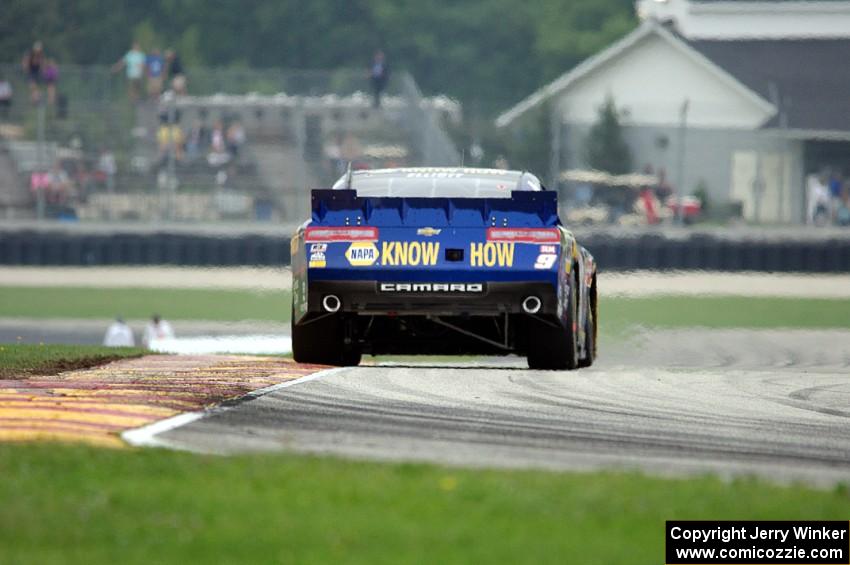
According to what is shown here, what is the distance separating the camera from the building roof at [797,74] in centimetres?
4150

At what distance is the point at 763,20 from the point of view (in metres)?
54.7

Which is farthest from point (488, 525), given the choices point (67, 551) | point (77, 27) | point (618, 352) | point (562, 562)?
point (77, 27)

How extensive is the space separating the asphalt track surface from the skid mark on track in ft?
0.85

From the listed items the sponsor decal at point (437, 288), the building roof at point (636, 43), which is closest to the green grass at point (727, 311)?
the sponsor decal at point (437, 288)

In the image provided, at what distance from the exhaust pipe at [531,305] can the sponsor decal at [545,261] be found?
182mm

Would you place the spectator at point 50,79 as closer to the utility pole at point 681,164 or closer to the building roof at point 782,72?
the building roof at point 782,72

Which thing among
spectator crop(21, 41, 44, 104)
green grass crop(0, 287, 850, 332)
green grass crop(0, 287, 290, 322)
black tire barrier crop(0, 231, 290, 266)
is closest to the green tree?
green grass crop(0, 287, 850, 332)

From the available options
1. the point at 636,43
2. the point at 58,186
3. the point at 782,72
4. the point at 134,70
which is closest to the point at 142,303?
the point at 58,186

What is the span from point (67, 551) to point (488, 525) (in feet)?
4.31

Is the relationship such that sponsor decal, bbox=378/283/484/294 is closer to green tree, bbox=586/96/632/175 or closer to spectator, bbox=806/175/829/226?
green tree, bbox=586/96/632/175

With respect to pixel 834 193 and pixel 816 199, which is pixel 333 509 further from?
pixel 834 193

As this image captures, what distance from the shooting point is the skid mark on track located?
8.08 meters

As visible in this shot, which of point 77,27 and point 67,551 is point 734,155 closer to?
point 67,551

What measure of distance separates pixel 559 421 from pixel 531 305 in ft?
6.56
